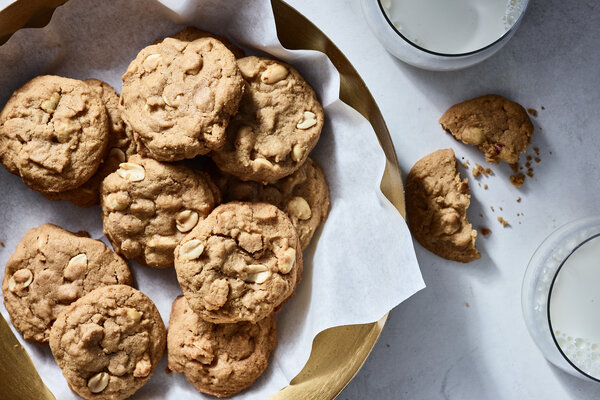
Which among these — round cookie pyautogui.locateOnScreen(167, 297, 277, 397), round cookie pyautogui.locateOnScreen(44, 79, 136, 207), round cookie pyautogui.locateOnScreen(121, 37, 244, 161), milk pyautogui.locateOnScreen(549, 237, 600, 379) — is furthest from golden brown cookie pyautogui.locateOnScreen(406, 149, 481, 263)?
round cookie pyautogui.locateOnScreen(44, 79, 136, 207)

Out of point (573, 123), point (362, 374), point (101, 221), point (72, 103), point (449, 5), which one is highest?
point (72, 103)

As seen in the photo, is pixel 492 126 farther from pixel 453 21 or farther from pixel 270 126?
pixel 270 126

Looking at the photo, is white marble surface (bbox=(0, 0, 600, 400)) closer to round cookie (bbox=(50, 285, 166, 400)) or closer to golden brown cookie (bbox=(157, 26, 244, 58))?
golden brown cookie (bbox=(157, 26, 244, 58))

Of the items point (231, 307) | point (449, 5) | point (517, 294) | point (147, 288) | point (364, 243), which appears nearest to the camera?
point (231, 307)

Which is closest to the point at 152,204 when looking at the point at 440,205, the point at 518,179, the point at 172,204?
the point at 172,204

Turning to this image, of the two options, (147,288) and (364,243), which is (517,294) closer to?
(364,243)

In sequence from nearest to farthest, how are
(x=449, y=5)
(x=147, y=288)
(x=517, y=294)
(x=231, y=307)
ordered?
(x=231, y=307) → (x=147, y=288) → (x=449, y=5) → (x=517, y=294)

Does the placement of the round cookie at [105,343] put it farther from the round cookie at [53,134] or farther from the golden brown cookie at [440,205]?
the golden brown cookie at [440,205]

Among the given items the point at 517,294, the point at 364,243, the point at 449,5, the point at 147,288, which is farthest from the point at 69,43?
the point at 517,294
